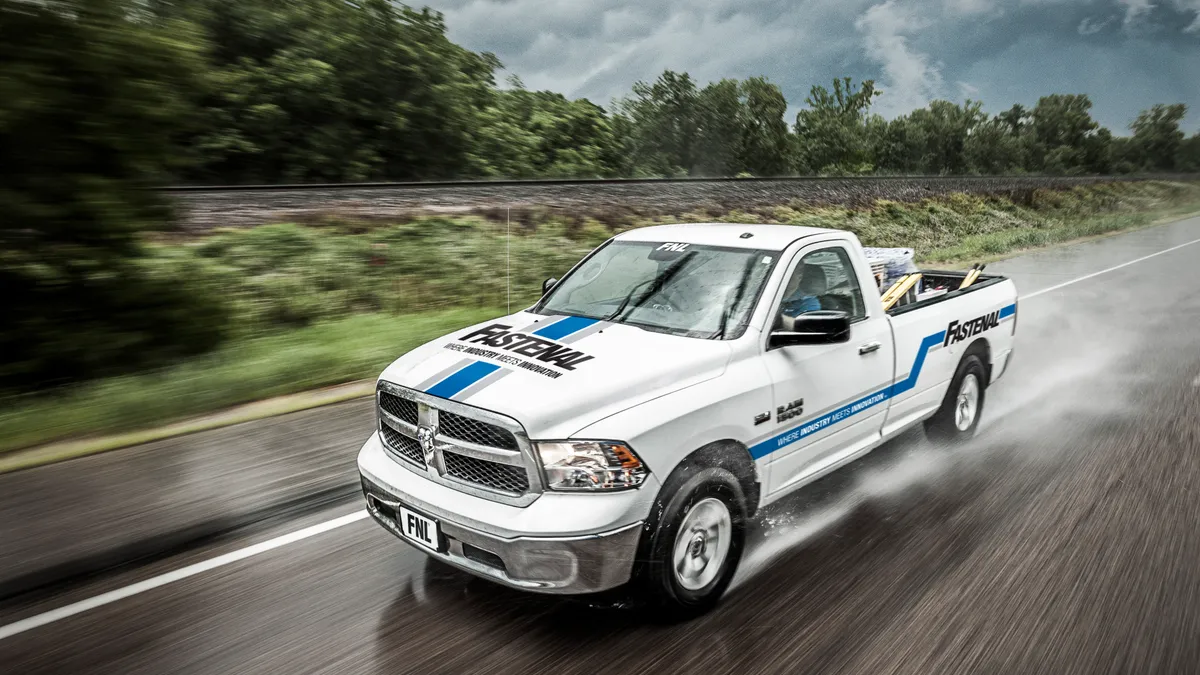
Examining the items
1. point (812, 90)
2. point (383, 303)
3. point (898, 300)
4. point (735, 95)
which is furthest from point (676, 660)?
point (812, 90)

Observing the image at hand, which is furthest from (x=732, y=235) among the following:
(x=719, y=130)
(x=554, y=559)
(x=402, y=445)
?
(x=719, y=130)

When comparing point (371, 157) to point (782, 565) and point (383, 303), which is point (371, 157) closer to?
point (383, 303)

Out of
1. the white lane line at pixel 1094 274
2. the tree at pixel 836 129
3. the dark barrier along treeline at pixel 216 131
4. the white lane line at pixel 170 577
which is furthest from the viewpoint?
the tree at pixel 836 129

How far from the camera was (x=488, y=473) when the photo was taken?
12.2ft

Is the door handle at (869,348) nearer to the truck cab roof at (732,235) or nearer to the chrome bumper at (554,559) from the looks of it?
the truck cab roof at (732,235)

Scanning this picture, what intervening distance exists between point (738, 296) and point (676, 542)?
1.44m

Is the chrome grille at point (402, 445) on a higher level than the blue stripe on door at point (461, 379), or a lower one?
lower

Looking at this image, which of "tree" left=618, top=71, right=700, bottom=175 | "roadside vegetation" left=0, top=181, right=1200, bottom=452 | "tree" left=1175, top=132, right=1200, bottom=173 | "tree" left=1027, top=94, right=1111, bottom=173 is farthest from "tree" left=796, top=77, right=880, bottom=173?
"roadside vegetation" left=0, top=181, right=1200, bottom=452

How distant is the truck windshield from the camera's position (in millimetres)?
4488

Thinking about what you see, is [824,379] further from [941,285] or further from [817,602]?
[941,285]

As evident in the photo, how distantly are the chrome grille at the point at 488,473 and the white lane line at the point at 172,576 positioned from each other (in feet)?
5.12

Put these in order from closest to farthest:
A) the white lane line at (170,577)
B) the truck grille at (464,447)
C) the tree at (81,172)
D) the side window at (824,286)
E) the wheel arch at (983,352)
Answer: the truck grille at (464,447)
the white lane line at (170,577)
the side window at (824,286)
the tree at (81,172)
the wheel arch at (983,352)

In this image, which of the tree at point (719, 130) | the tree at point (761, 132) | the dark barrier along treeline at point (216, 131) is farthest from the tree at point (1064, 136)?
the tree at point (719, 130)

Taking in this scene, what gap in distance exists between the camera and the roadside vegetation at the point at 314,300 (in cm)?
698
